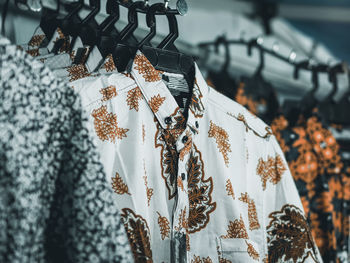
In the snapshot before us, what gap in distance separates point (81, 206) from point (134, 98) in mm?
205

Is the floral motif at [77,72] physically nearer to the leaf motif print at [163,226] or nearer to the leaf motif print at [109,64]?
the leaf motif print at [109,64]

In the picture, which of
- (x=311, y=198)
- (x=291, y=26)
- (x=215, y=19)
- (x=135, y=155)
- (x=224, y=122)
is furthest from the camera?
(x=291, y=26)

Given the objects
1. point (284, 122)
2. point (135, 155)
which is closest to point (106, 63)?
point (135, 155)

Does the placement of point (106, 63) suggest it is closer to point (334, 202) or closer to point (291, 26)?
point (334, 202)

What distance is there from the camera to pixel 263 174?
65 centimetres

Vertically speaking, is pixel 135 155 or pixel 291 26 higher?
pixel 291 26

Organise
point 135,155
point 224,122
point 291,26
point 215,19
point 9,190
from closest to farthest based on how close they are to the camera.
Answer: point 9,190 < point 135,155 < point 224,122 < point 215,19 < point 291,26

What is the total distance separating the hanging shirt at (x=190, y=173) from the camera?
509 millimetres

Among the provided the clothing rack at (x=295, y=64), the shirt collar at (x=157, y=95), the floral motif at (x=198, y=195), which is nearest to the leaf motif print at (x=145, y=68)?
the shirt collar at (x=157, y=95)

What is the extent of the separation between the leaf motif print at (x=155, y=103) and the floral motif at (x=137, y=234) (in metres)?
0.15

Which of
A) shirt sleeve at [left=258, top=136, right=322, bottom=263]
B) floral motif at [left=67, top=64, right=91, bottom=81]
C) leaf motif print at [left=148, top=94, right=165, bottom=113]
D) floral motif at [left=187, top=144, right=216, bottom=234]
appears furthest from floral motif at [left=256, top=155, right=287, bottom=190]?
floral motif at [left=67, top=64, right=91, bottom=81]

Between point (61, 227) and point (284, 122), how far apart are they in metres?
0.67

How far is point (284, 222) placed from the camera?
0.64m

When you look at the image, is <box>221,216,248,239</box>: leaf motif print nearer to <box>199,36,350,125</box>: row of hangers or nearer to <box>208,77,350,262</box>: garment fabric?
<box>208,77,350,262</box>: garment fabric
